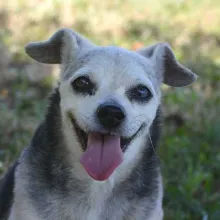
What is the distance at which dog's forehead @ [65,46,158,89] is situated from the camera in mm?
3357

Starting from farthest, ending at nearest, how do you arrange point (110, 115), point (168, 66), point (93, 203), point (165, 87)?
point (165, 87) < point (168, 66) < point (93, 203) < point (110, 115)

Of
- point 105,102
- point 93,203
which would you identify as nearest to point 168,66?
point 105,102

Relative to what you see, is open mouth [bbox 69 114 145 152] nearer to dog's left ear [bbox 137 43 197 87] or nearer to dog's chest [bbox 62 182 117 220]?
dog's chest [bbox 62 182 117 220]

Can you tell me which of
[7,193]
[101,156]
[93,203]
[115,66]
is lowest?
[7,193]

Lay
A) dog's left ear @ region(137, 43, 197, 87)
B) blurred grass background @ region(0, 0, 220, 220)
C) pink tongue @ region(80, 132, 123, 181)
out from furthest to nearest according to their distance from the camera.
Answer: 1. blurred grass background @ region(0, 0, 220, 220)
2. dog's left ear @ region(137, 43, 197, 87)
3. pink tongue @ region(80, 132, 123, 181)

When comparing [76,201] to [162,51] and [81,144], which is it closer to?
[81,144]

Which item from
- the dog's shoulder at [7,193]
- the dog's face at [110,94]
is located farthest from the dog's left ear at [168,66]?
the dog's shoulder at [7,193]

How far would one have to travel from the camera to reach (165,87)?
6.61m

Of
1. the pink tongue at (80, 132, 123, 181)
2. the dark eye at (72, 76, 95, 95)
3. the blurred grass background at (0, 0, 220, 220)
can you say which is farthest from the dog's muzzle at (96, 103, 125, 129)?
the blurred grass background at (0, 0, 220, 220)

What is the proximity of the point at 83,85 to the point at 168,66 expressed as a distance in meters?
0.89

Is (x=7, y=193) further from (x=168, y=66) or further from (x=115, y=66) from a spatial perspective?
(x=168, y=66)

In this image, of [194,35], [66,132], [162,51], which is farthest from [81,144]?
[194,35]

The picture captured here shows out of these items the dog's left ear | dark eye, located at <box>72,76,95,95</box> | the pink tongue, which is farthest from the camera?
the dog's left ear

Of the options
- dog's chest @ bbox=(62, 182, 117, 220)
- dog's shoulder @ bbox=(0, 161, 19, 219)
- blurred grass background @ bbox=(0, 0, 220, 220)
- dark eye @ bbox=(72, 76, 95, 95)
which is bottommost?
blurred grass background @ bbox=(0, 0, 220, 220)
